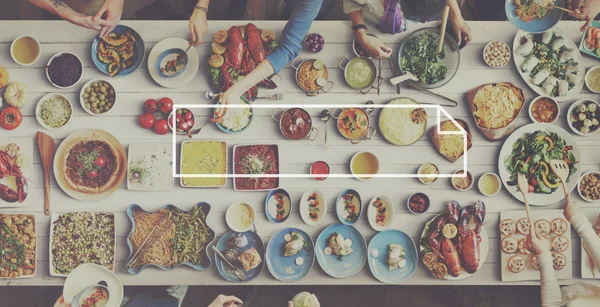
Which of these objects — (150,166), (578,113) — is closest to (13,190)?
(150,166)

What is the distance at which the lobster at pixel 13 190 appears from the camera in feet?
8.99

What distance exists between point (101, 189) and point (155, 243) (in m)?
0.50

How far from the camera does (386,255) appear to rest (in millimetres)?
2762

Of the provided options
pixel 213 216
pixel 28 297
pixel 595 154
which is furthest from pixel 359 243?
pixel 28 297

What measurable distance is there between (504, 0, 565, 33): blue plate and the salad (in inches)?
26.7

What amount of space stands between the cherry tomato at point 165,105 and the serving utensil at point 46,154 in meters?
0.77

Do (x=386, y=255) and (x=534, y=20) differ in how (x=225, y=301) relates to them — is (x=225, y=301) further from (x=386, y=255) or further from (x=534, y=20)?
(x=534, y=20)

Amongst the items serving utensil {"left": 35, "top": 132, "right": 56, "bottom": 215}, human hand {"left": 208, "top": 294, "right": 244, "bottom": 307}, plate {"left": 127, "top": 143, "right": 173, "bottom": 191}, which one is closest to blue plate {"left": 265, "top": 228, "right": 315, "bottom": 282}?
human hand {"left": 208, "top": 294, "right": 244, "bottom": 307}

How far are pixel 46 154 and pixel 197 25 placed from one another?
4.29 feet

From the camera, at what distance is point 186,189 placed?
277 centimetres

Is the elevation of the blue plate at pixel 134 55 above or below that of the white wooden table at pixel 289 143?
above

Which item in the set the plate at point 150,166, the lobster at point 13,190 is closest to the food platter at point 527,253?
the plate at point 150,166

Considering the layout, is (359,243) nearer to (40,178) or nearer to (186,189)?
(186,189)

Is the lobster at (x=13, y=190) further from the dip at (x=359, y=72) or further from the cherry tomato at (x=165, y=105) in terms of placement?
the dip at (x=359, y=72)
